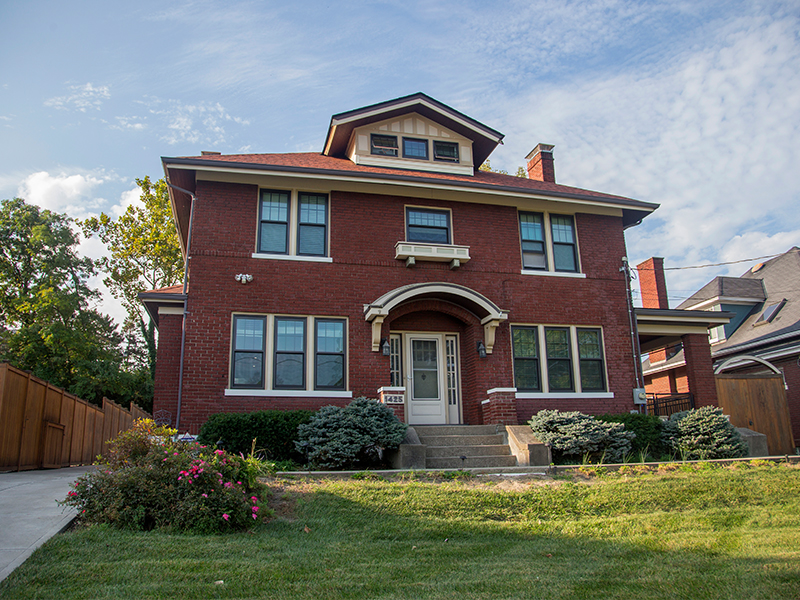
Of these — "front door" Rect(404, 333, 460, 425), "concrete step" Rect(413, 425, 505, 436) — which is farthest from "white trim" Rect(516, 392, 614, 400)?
A: "front door" Rect(404, 333, 460, 425)

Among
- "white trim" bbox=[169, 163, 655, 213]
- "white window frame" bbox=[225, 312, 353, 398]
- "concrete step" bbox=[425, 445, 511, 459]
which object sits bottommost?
"concrete step" bbox=[425, 445, 511, 459]

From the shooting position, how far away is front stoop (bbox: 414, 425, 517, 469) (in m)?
11.4

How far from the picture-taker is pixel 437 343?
1421 cm

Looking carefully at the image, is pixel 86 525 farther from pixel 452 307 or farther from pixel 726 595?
pixel 452 307

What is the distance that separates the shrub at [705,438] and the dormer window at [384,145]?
9094 mm

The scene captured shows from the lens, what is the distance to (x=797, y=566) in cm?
550

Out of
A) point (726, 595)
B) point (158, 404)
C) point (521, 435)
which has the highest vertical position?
point (158, 404)

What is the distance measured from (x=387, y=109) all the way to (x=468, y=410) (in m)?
7.56

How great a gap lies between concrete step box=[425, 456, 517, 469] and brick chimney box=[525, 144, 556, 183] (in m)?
8.96

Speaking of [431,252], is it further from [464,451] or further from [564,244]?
[464,451]

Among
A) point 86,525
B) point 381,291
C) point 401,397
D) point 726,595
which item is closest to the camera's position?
point 726,595

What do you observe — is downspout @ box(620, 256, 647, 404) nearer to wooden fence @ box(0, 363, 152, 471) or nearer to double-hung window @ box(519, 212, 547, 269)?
double-hung window @ box(519, 212, 547, 269)

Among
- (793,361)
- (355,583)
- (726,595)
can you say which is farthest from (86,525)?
(793,361)

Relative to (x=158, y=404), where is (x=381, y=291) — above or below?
above
